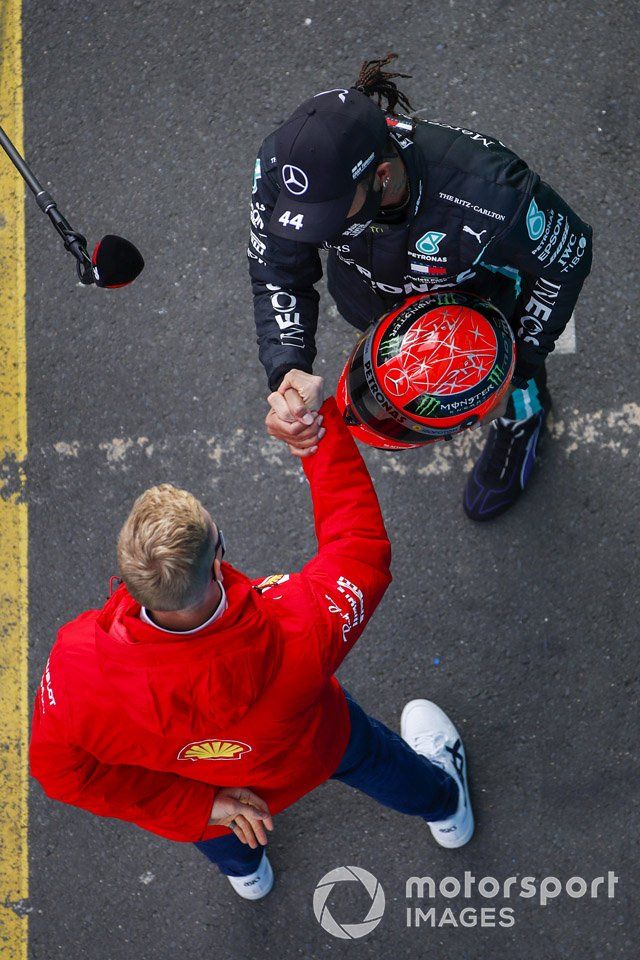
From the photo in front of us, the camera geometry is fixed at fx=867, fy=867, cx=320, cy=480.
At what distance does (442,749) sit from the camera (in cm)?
385

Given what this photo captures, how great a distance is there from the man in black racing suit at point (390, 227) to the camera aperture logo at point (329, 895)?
7.34ft

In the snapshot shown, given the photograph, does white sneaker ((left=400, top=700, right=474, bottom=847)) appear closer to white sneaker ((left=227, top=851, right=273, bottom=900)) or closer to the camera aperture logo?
the camera aperture logo

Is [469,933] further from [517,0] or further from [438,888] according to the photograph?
[517,0]

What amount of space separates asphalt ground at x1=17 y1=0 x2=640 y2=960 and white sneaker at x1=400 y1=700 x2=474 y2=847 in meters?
0.09

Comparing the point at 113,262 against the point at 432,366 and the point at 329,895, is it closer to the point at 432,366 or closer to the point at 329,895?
the point at 432,366

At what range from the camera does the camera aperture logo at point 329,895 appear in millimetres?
3879

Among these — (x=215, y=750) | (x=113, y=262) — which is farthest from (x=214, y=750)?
(x=113, y=262)

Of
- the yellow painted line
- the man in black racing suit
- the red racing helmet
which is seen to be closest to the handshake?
the man in black racing suit

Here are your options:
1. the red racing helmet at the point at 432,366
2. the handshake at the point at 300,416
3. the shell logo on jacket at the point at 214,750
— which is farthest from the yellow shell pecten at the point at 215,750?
the red racing helmet at the point at 432,366

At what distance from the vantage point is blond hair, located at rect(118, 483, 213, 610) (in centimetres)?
211

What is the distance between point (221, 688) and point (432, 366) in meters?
1.14

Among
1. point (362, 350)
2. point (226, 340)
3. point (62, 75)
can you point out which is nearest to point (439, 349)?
point (362, 350)

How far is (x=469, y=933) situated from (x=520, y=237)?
297 centimetres

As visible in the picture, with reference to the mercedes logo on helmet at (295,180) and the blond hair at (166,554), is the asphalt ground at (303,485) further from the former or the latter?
the blond hair at (166,554)
